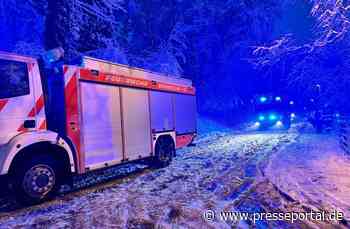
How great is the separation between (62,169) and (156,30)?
719 inches

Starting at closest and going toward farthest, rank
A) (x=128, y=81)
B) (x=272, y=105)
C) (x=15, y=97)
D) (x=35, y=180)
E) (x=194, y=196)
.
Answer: (x=15, y=97)
(x=35, y=180)
(x=194, y=196)
(x=128, y=81)
(x=272, y=105)

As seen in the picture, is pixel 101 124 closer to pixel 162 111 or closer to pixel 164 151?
pixel 162 111

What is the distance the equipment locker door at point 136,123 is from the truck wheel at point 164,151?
52cm

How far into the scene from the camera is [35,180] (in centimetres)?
572

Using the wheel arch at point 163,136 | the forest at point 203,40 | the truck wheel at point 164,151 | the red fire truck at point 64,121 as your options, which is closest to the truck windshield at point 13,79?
the red fire truck at point 64,121

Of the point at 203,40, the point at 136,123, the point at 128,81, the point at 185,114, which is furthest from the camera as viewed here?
the point at 203,40

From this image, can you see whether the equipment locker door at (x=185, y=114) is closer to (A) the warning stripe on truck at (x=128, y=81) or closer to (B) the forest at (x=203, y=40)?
(A) the warning stripe on truck at (x=128, y=81)

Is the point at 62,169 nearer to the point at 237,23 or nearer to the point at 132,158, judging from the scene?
the point at 132,158

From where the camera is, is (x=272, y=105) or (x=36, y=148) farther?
(x=272, y=105)

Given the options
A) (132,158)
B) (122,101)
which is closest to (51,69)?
(122,101)

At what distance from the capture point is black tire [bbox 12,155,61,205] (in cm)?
552

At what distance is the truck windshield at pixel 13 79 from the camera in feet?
17.9

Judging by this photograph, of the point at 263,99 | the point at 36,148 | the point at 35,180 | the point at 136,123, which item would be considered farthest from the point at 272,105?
the point at 35,180

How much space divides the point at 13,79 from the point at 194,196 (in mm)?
4234
